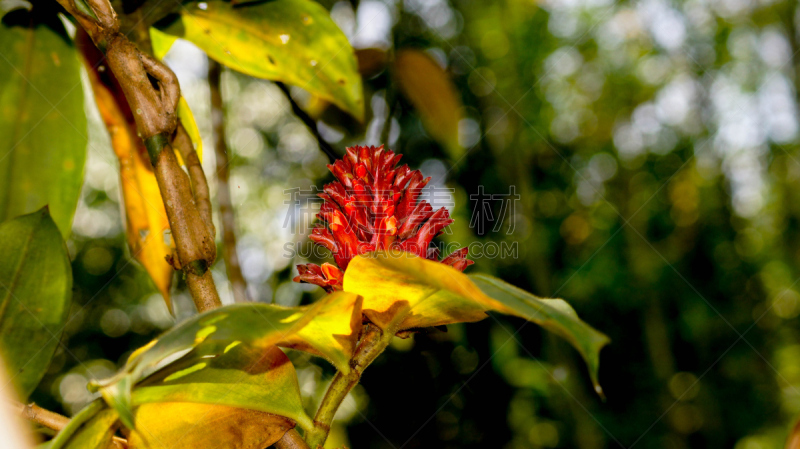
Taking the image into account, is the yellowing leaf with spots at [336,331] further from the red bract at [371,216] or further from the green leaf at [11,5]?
the green leaf at [11,5]

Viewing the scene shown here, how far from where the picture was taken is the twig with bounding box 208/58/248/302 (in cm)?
68

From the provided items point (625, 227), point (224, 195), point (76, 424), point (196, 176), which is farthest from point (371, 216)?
point (625, 227)

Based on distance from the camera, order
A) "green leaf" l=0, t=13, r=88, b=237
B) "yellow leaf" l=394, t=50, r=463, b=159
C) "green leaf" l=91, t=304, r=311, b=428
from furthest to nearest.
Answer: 1. "yellow leaf" l=394, t=50, r=463, b=159
2. "green leaf" l=0, t=13, r=88, b=237
3. "green leaf" l=91, t=304, r=311, b=428

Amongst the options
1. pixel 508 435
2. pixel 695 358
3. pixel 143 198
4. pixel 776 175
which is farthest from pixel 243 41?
pixel 776 175

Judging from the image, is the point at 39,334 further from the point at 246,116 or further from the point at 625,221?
the point at 246,116

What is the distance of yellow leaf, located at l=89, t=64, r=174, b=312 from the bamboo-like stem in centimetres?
34

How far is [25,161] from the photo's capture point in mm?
577

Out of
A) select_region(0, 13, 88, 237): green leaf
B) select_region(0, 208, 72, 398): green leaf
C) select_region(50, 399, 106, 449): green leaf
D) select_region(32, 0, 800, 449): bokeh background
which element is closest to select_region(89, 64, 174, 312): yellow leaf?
select_region(0, 13, 88, 237): green leaf

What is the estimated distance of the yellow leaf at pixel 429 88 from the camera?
973 mm

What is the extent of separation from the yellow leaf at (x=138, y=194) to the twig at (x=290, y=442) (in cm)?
33

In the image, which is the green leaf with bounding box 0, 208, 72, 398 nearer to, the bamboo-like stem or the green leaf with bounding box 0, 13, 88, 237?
the green leaf with bounding box 0, 13, 88, 237

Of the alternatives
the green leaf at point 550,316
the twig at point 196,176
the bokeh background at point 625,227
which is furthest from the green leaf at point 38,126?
the bokeh background at point 625,227

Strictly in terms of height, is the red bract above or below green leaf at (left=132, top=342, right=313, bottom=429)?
above

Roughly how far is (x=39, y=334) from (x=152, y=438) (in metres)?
0.23
